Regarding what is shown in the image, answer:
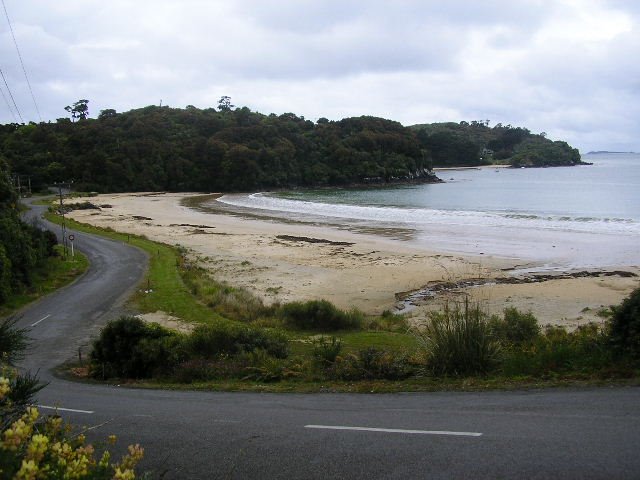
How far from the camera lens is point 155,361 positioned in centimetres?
1405

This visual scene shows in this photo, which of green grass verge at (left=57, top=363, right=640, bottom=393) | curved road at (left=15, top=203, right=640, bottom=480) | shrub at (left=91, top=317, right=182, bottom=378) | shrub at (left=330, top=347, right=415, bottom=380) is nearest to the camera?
curved road at (left=15, top=203, right=640, bottom=480)

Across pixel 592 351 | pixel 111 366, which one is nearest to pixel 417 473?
pixel 592 351

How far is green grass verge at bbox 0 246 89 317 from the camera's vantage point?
23750 mm

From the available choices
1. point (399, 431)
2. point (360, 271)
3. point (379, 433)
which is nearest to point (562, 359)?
point (399, 431)

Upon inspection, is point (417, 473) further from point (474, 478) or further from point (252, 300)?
point (252, 300)

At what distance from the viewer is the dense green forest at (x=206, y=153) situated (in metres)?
108

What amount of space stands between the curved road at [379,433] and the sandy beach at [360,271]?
8992 millimetres

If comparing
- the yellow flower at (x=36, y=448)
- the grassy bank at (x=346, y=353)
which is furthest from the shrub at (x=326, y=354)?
the yellow flower at (x=36, y=448)

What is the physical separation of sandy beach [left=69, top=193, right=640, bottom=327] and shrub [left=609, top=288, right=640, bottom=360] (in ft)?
24.1

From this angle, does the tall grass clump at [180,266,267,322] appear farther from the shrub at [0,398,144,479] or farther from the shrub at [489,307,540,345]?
the shrub at [0,398,144,479]

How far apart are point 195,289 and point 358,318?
9.49 meters

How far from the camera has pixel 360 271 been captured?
30234mm

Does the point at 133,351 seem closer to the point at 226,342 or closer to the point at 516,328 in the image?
the point at 226,342

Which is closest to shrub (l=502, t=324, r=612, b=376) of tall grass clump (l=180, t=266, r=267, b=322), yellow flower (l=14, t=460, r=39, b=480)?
yellow flower (l=14, t=460, r=39, b=480)
